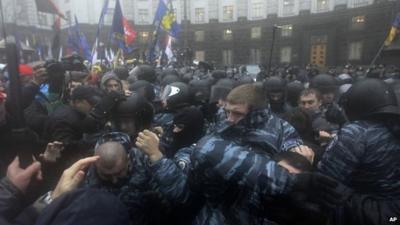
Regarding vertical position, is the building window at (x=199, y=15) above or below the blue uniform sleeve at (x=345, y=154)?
above

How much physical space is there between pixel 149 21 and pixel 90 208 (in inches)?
1776

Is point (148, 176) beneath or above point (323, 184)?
beneath

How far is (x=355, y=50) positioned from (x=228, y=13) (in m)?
15.1

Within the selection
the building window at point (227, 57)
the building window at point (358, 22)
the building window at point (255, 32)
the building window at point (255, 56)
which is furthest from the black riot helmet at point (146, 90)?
the building window at point (227, 57)

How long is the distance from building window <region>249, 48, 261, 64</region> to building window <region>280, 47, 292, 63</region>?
248cm

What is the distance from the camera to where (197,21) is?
44.2 meters

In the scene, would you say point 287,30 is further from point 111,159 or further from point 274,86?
point 111,159

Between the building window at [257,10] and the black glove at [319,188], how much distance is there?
4073cm

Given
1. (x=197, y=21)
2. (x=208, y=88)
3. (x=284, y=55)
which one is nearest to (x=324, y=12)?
(x=284, y=55)

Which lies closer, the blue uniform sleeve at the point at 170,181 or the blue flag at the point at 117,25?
the blue uniform sleeve at the point at 170,181

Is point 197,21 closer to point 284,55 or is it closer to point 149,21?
point 149,21

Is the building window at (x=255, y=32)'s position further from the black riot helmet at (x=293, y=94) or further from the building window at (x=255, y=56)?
the black riot helmet at (x=293, y=94)

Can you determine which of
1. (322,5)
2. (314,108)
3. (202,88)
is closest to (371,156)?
→ (314,108)

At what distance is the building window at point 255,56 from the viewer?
40844mm
